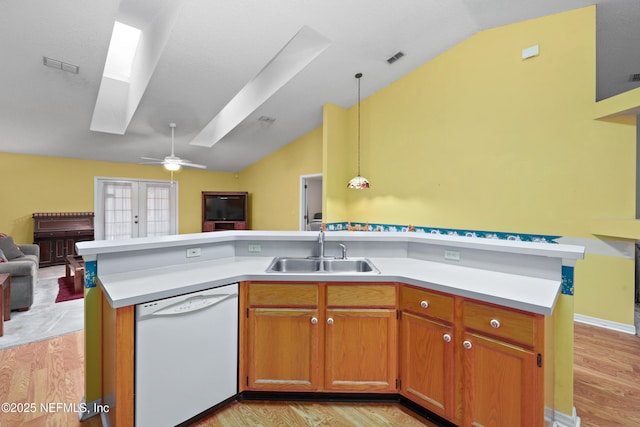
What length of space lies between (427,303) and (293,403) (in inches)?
44.4

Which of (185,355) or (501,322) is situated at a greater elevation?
(501,322)

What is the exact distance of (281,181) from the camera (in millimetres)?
6773

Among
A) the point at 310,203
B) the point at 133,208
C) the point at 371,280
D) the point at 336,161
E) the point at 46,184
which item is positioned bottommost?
the point at 371,280

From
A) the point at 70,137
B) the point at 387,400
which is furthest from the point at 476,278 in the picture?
the point at 70,137

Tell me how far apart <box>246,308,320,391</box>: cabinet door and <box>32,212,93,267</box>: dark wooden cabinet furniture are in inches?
245

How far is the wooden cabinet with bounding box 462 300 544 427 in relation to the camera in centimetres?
134

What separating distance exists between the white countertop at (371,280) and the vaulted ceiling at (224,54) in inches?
103

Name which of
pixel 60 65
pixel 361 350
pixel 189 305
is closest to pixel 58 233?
pixel 60 65

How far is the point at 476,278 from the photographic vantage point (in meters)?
1.76

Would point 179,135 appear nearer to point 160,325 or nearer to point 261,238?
point 261,238

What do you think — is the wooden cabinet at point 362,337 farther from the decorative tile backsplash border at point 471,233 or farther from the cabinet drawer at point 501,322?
the decorative tile backsplash border at point 471,233

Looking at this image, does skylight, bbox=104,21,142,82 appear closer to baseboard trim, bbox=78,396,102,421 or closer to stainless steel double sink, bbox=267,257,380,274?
stainless steel double sink, bbox=267,257,380,274

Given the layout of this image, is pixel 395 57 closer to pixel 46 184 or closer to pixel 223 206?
pixel 223 206

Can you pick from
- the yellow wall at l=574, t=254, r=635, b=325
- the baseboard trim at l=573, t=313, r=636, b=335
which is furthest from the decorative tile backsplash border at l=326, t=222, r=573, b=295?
the baseboard trim at l=573, t=313, r=636, b=335
